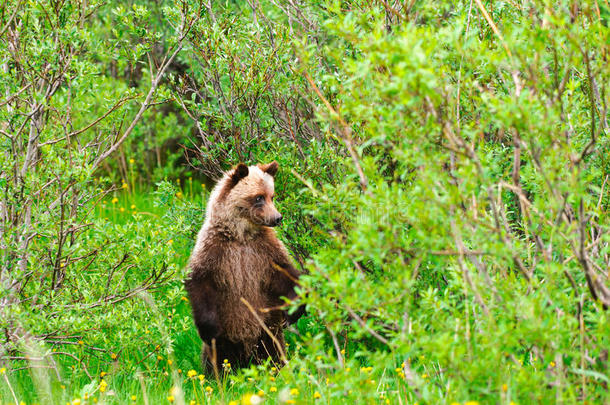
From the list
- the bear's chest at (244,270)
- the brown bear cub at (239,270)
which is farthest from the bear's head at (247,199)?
the bear's chest at (244,270)

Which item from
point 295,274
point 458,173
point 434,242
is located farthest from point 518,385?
point 295,274

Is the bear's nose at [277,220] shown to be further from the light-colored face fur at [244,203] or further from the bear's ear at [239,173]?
the bear's ear at [239,173]

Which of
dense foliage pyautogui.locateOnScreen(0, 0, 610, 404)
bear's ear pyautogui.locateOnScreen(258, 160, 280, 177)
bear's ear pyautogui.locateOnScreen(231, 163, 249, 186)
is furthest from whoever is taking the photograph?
bear's ear pyautogui.locateOnScreen(258, 160, 280, 177)

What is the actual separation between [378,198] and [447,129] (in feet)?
1.37

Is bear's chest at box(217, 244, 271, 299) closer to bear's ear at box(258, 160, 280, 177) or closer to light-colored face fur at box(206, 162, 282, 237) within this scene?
light-colored face fur at box(206, 162, 282, 237)

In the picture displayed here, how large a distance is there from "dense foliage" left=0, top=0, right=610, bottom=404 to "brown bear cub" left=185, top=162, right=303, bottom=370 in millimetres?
200

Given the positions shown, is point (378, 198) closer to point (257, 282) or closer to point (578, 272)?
point (578, 272)

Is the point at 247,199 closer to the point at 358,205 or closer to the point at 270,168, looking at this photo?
the point at 270,168

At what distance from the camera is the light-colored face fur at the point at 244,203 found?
5.28 m

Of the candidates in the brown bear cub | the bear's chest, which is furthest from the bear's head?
the bear's chest

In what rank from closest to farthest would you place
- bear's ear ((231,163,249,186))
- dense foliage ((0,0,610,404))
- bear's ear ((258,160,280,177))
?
dense foliage ((0,0,610,404)) < bear's ear ((231,163,249,186)) < bear's ear ((258,160,280,177))

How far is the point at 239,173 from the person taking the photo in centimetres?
527

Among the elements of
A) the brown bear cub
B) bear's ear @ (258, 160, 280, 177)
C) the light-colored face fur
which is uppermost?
bear's ear @ (258, 160, 280, 177)

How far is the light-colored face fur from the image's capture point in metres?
5.28
